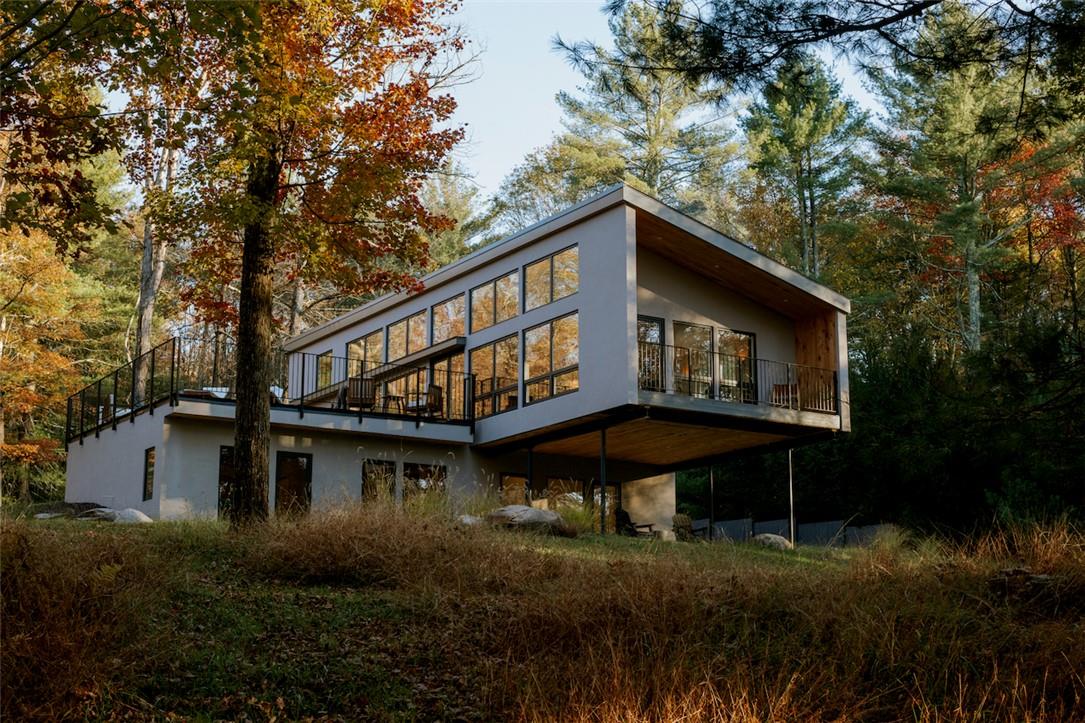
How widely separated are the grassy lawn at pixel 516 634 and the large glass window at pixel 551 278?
9.98 metres

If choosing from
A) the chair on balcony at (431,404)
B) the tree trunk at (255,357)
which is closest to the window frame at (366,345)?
the chair on balcony at (431,404)

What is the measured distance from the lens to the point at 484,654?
8.34 metres

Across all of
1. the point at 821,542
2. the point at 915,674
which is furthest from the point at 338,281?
the point at 821,542

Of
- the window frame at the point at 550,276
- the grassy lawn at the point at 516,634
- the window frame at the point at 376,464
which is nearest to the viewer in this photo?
the grassy lawn at the point at 516,634

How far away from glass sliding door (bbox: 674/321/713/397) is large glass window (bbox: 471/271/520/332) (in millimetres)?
3226

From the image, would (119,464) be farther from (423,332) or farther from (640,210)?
(640,210)

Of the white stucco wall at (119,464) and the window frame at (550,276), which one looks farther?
the window frame at (550,276)

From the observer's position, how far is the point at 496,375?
2216 centimetres

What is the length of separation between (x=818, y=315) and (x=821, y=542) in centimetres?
481

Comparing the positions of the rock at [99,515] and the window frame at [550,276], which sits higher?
the window frame at [550,276]

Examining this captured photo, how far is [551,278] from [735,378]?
3.98 meters

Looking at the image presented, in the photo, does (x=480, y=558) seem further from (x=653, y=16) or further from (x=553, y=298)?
(x=553, y=298)

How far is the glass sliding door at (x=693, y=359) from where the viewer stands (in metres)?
20.4

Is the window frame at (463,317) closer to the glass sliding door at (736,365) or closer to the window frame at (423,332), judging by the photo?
the window frame at (423,332)
